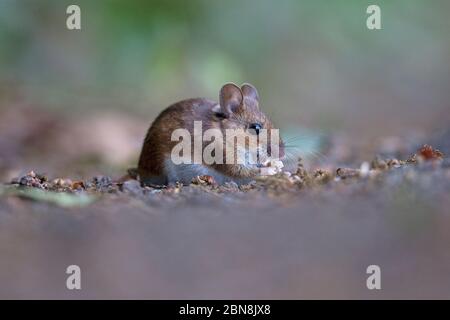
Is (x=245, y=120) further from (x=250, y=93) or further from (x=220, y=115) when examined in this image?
(x=250, y=93)

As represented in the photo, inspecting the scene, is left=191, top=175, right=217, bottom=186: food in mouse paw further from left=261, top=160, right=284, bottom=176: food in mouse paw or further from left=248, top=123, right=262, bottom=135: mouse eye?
left=248, top=123, right=262, bottom=135: mouse eye

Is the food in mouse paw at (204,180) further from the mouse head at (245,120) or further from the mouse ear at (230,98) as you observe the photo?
the mouse ear at (230,98)

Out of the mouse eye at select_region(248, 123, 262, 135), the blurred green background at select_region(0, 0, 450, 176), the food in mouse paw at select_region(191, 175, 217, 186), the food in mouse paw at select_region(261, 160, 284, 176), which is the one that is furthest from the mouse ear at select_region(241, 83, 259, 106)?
the blurred green background at select_region(0, 0, 450, 176)

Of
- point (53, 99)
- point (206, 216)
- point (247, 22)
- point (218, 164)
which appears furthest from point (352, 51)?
point (206, 216)

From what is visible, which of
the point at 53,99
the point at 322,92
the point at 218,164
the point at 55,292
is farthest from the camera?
the point at 322,92

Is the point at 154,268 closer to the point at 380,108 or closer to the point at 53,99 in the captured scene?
the point at 53,99

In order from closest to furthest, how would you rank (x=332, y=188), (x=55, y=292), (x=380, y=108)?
(x=55, y=292), (x=332, y=188), (x=380, y=108)

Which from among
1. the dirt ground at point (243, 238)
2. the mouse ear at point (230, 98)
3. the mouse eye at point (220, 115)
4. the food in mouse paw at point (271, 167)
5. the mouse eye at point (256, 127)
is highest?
the mouse ear at point (230, 98)

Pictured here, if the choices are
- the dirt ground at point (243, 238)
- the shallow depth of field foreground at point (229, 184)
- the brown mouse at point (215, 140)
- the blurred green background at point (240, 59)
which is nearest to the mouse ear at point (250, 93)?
the brown mouse at point (215, 140)

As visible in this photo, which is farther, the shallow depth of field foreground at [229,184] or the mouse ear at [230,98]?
the mouse ear at [230,98]
